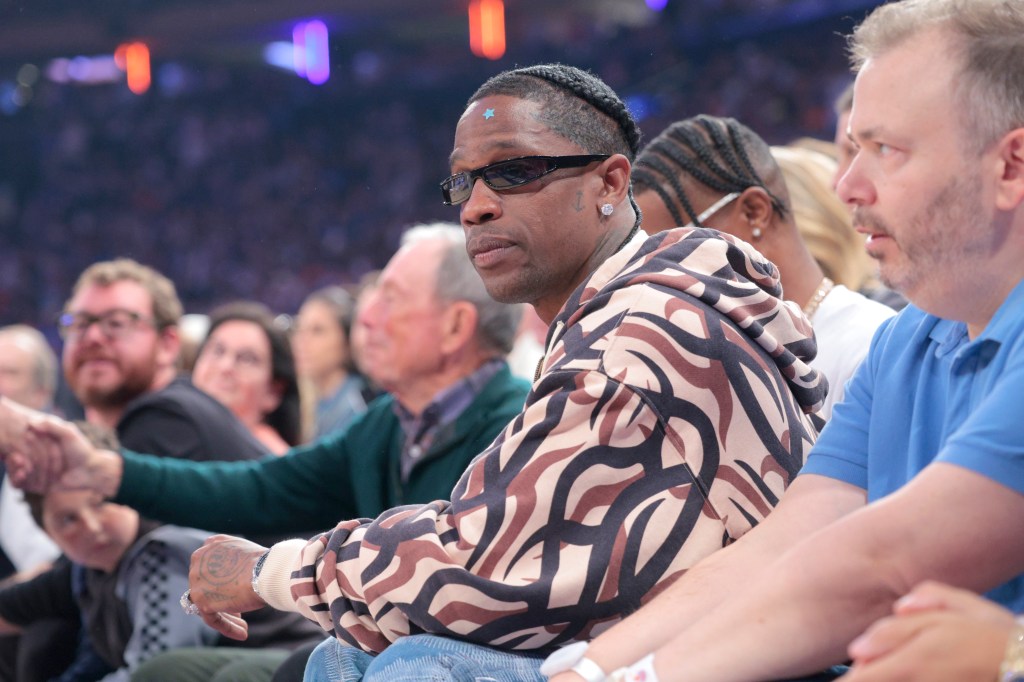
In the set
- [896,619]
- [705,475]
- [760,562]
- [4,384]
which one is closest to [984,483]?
[896,619]

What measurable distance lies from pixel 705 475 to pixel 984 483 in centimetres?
47

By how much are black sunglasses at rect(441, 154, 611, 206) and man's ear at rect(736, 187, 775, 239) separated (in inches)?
23.7

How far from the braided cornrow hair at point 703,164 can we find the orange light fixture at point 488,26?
11.5m

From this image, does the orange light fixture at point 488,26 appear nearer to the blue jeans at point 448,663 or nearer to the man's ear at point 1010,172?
the blue jeans at point 448,663

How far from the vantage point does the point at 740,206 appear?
2.50m

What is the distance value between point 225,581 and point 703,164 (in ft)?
4.34

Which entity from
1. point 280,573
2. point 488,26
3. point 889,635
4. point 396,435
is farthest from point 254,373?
point 488,26

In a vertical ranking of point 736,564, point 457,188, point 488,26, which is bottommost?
point 736,564

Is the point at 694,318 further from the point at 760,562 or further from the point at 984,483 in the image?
the point at 984,483

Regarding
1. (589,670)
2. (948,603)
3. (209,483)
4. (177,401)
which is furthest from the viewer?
(177,401)

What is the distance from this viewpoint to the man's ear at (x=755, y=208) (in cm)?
249

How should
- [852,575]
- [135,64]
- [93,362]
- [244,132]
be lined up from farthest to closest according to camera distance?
1. [244,132]
2. [135,64]
3. [93,362]
4. [852,575]

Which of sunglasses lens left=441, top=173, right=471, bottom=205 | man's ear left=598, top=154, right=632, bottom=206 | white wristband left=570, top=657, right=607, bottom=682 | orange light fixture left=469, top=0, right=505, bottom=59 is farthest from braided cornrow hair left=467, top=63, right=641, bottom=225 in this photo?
orange light fixture left=469, top=0, right=505, bottom=59

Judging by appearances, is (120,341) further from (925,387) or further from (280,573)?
(925,387)
